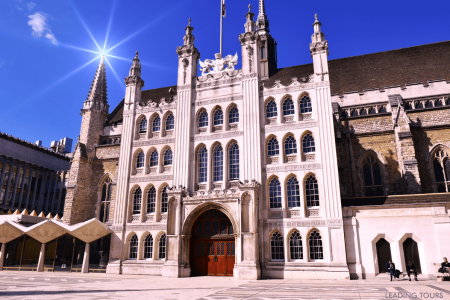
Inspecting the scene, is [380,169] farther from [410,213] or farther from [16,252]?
[16,252]

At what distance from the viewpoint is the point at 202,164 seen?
26094 millimetres

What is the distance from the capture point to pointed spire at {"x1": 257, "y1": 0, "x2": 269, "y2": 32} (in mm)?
43844

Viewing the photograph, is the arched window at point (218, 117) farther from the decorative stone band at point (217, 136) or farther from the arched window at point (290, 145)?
the arched window at point (290, 145)

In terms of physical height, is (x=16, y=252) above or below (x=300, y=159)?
below

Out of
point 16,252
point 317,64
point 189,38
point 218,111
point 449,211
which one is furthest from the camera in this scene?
point 16,252

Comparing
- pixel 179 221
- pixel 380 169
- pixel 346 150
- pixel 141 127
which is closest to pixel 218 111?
pixel 141 127

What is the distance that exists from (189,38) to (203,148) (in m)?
10.5

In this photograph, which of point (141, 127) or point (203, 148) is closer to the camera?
point (203, 148)

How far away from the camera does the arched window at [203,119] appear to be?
89.2ft

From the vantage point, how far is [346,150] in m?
28.7

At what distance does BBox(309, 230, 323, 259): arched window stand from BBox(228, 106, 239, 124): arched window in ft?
34.3

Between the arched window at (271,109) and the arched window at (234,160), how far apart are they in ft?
11.6

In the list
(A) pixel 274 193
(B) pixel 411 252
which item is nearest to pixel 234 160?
(A) pixel 274 193

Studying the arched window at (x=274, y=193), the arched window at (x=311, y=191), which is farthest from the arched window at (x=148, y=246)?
the arched window at (x=311, y=191)
